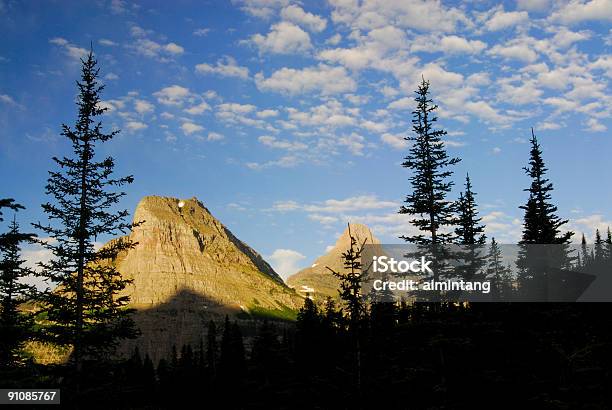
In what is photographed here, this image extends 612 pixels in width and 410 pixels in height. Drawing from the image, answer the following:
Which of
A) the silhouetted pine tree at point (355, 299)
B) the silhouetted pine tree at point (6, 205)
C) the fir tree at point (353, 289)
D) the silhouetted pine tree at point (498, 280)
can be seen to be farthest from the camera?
the silhouetted pine tree at point (498, 280)

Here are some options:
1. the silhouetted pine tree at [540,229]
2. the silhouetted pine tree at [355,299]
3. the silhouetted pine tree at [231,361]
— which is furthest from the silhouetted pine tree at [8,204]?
the silhouetted pine tree at [231,361]

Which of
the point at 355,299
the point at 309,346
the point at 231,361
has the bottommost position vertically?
the point at 231,361

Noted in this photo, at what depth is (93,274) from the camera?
25.2 metres

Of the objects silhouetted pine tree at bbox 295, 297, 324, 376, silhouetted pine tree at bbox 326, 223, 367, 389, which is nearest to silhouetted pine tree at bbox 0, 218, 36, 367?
silhouetted pine tree at bbox 326, 223, 367, 389

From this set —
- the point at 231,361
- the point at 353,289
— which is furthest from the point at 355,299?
the point at 231,361

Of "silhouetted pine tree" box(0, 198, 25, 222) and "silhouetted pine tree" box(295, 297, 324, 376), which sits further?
"silhouetted pine tree" box(295, 297, 324, 376)

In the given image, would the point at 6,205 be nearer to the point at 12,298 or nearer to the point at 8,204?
the point at 8,204

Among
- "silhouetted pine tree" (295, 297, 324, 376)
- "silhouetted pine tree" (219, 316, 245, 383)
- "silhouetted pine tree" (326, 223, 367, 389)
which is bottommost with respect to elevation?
"silhouetted pine tree" (219, 316, 245, 383)

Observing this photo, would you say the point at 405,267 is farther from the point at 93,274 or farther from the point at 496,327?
the point at 93,274

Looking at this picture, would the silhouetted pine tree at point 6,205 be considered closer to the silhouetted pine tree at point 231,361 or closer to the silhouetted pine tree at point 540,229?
the silhouetted pine tree at point 540,229

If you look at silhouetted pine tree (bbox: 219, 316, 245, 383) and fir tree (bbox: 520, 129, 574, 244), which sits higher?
fir tree (bbox: 520, 129, 574, 244)

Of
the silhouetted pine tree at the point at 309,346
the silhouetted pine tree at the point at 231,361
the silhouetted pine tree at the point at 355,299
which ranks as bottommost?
the silhouetted pine tree at the point at 231,361

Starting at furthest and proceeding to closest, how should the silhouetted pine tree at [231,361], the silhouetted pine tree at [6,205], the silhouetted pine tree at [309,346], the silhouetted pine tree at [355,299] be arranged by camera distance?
the silhouetted pine tree at [231,361] < the silhouetted pine tree at [309,346] < the silhouetted pine tree at [355,299] < the silhouetted pine tree at [6,205]

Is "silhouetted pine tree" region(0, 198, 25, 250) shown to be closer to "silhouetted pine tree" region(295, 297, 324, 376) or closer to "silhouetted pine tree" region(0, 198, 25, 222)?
"silhouetted pine tree" region(0, 198, 25, 222)
